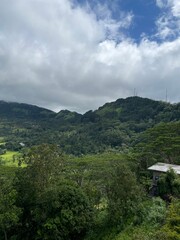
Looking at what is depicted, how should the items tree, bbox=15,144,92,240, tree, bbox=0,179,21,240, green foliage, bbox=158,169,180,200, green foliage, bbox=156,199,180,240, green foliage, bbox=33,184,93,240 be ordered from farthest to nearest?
1. tree, bbox=0,179,21,240
2. green foliage, bbox=158,169,180,200
3. tree, bbox=15,144,92,240
4. green foliage, bbox=33,184,93,240
5. green foliage, bbox=156,199,180,240

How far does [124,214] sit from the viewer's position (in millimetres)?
33188

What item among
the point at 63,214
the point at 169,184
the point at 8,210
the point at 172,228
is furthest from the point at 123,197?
the point at 8,210

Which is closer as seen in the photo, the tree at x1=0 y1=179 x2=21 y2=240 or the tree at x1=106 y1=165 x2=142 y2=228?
the tree at x1=106 y1=165 x2=142 y2=228

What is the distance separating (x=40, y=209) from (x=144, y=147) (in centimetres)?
2404

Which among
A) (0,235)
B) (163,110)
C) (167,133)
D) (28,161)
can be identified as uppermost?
(163,110)

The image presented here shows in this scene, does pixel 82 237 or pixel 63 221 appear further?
pixel 82 237

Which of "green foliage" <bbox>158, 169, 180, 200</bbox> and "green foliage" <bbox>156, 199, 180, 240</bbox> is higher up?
"green foliage" <bbox>158, 169, 180, 200</bbox>

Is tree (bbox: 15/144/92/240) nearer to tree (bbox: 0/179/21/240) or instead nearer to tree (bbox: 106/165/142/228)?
tree (bbox: 0/179/21/240)

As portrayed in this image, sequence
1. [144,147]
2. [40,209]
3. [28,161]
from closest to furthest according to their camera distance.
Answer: [40,209]
[28,161]
[144,147]

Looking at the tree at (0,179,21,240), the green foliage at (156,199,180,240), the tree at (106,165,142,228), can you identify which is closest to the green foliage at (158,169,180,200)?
the tree at (106,165,142,228)

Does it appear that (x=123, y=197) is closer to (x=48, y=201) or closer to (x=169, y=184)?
(x=169, y=184)

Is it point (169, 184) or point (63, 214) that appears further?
point (169, 184)

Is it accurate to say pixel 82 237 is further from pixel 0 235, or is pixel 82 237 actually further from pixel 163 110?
pixel 163 110

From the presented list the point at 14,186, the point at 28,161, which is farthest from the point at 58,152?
the point at 14,186
